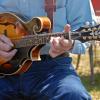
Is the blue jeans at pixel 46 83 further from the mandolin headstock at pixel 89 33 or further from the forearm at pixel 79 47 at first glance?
the mandolin headstock at pixel 89 33

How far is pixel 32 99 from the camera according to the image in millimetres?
3562

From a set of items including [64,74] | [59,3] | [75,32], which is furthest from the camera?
[59,3]

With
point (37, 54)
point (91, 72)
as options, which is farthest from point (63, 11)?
point (91, 72)

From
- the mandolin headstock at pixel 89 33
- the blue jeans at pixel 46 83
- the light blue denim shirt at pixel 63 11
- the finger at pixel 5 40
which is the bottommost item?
the blue jeans at pixel 46 83

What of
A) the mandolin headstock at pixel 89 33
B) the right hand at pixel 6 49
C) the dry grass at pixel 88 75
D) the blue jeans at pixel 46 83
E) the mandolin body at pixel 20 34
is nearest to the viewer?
the mandolin headstock at pixel 89 33

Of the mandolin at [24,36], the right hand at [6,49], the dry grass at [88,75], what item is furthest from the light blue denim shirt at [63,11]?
the dry grass at [88,75]

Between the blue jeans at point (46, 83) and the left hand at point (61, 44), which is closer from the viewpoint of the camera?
the left hand at point (61, 44)

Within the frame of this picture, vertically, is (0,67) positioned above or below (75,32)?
below

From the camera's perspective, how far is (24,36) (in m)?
3.61

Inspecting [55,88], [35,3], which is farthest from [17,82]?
[35,3]

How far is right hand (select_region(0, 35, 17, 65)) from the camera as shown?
11.9 ft

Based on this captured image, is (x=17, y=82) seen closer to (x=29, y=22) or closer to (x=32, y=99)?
(x=32, y=99)

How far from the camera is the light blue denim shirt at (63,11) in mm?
3723

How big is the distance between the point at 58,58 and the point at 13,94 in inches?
17.1
